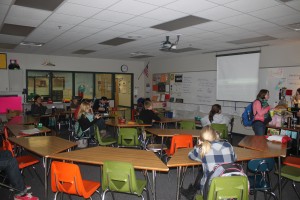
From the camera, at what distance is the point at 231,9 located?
143 inches

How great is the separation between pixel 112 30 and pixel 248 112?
3569mm

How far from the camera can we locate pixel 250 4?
342cm

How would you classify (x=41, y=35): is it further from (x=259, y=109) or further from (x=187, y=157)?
(x=259, y=109)

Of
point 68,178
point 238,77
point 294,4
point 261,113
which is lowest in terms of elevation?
point 68,178

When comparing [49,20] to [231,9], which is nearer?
[231,9]

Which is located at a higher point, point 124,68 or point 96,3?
point 96,3

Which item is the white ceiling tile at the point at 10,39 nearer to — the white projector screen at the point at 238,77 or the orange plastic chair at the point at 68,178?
the orange plastic chair at the point at 68,178

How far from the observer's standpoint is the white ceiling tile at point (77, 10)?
3570 millimetres

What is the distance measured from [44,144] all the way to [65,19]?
223 centimetres

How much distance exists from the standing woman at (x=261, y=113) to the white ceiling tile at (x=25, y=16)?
4.44 meters

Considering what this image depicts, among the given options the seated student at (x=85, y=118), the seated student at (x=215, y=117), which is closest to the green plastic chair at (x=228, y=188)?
the seated student at (x=215, y=117)

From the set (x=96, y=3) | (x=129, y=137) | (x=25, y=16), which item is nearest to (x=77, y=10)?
(x=96, y=3)

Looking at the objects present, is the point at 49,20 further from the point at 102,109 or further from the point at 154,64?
the point at 154,64

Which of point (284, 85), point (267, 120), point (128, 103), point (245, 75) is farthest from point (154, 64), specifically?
point (267, 120)
